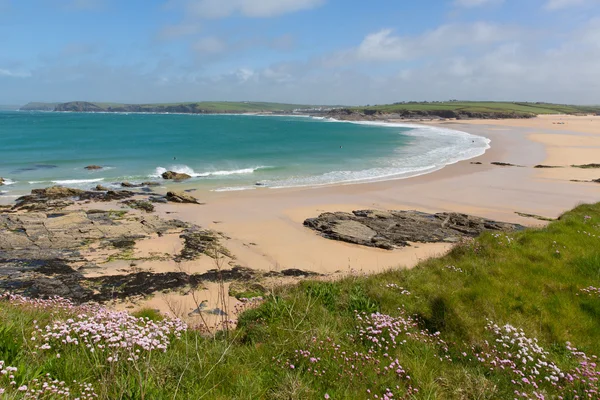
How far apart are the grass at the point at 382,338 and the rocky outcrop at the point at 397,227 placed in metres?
7.31

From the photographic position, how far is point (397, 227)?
1731cm

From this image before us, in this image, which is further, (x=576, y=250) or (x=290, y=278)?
(x=290, y=278)

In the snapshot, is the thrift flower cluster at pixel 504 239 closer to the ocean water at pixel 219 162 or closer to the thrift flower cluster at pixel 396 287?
the thrift flower cluster at pixel 396 287

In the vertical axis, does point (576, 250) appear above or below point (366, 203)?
above

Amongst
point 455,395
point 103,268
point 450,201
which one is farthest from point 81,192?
point 455,395

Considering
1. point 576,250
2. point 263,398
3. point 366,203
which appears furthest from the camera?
point 366,203

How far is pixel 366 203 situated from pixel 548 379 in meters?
18.6

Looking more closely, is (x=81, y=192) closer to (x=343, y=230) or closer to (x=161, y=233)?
(x=161, y=233)

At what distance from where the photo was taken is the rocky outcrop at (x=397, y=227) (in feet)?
A: 52.0

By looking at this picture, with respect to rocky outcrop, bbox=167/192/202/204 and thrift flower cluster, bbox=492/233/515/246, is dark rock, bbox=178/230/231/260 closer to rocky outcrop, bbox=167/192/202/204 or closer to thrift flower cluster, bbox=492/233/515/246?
rocky outcrop, bbox=167/192/202/204

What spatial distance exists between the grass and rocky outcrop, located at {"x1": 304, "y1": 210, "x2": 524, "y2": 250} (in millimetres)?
7310

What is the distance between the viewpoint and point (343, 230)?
16.7 meters

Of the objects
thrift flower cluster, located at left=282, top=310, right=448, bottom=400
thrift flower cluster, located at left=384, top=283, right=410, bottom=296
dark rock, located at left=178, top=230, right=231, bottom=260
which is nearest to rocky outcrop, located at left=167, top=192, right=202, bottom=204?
dark rock, located at left=178, top=230, right=231, bottom=260

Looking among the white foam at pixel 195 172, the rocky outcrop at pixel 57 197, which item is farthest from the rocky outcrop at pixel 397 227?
the white foam at pixel 195 172
